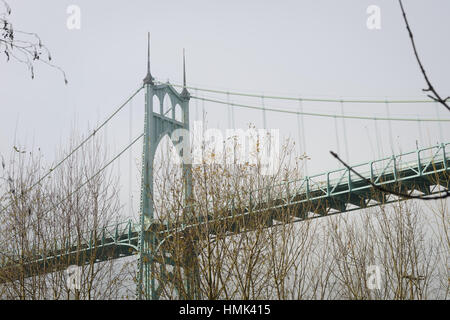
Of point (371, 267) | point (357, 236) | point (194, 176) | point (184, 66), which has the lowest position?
point (371, 267)

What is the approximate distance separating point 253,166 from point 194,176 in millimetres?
1334

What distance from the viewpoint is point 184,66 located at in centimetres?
2728

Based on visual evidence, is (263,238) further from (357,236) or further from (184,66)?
(184,66)

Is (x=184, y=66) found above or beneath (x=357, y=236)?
above

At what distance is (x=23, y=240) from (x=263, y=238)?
232 inches
